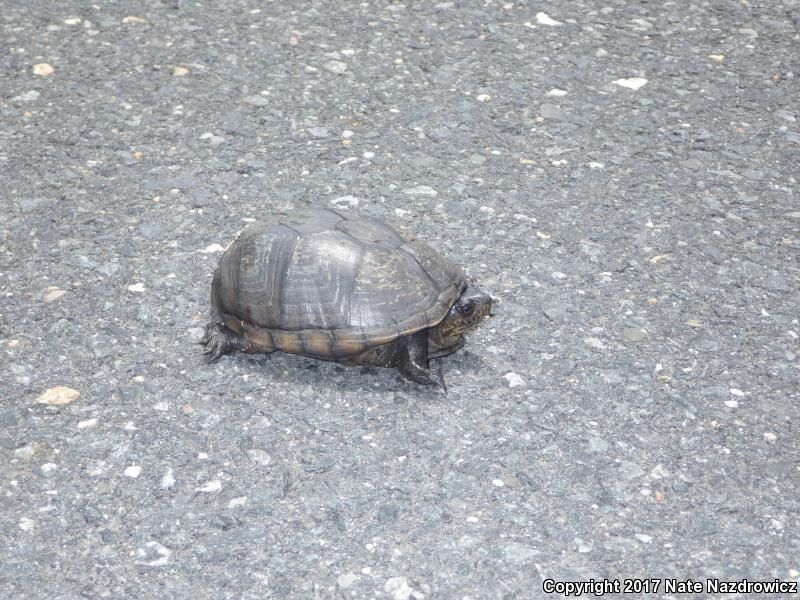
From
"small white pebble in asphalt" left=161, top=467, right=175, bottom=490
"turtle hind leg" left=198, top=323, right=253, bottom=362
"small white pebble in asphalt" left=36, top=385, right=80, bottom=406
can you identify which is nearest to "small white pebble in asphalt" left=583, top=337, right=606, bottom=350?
"turtle hind leg" left=198, top=323, right=253, bottom=362

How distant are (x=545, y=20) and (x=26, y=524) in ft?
19.0

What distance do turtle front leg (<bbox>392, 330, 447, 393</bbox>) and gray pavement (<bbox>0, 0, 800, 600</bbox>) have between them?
84 mm

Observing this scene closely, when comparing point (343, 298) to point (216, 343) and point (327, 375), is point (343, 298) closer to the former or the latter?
point (327, 375)

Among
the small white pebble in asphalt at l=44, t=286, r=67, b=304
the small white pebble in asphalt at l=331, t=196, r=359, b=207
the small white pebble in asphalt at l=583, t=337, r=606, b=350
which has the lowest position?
the small white pebble in asphalt at l=583, t=337, r=606, b=350

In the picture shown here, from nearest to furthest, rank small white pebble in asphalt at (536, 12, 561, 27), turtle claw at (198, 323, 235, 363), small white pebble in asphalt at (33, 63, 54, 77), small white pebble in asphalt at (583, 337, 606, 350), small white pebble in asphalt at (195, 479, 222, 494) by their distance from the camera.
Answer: small white pebble in asphalt at (195, 479, 222, 494) → turtle claw at (198, 323, 235, 363) → small white pebble in asphalt at (583, 337, 606, 350) → small white pebble in asphalt at (33, 63, 54, 77) → small white pebble in asphalt at (536, 12, 561, 27)

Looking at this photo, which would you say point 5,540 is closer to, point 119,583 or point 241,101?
point 119,583

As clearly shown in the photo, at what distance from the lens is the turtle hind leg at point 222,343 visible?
15.9 feet

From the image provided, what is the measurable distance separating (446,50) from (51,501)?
4.80m

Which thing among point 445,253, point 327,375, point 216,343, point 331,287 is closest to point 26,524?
point 216,343

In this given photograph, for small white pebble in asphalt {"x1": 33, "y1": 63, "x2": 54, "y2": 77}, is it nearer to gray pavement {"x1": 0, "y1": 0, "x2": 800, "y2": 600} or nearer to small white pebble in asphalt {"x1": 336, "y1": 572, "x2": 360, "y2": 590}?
gray pavement {"x1": 0, "y1": 0, "x2": 800, "y2": 600}

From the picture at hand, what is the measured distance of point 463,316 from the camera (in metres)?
4.78

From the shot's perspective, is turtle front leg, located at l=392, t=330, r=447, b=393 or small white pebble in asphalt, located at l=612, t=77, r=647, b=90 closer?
turtle front leg, located at l=392, t=330, r=447, b=393

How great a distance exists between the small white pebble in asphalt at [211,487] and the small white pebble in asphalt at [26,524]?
683 mm

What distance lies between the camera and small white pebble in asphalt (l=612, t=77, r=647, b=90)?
724 cm
